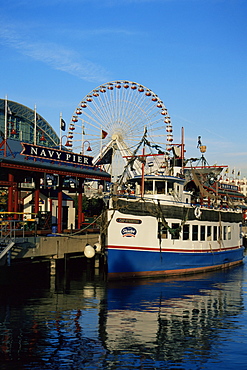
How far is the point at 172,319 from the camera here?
21.6m

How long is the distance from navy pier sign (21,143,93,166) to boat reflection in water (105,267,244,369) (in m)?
12.6

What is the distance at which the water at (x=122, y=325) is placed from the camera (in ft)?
51.7

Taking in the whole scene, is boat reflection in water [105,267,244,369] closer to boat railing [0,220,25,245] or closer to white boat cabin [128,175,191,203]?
boat railing [0,220,25,245]

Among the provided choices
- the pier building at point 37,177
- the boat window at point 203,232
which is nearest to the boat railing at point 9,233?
the pier building at point 37,177

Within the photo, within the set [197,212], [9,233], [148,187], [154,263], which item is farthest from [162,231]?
[9,233]

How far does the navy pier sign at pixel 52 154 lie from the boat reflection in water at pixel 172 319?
496 inches

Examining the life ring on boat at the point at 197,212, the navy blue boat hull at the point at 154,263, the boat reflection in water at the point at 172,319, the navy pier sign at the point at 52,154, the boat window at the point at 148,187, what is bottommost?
the boat reflection in water at the point at 172,319

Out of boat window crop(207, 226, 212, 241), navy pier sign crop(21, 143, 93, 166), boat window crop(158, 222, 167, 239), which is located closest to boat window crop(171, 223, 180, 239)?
boat window crop(158, 222, 167, 239)

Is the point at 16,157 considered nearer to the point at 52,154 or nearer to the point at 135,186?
the point at 52,154

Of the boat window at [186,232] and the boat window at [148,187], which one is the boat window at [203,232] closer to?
the boat window at [186,232]

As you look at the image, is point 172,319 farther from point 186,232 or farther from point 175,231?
point 186,232

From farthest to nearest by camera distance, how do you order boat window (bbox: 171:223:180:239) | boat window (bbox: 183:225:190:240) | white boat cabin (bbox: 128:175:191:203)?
white boat cabin (bbox: 128:175:191:203) → boat window (bbox: 183:225:190:240) → boat window (bbox: 171:223:180:239)

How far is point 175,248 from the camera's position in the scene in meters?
33.7

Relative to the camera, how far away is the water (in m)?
15.8
